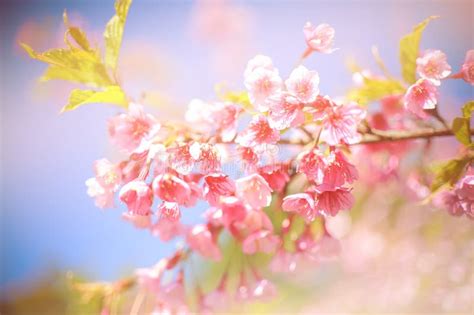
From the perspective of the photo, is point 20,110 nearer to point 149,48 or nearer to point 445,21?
point 149,48

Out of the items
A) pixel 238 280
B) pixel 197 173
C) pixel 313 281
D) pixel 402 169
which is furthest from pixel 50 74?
pixel 313 281

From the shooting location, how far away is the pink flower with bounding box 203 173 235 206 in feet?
1.57

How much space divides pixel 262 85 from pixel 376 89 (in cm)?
24

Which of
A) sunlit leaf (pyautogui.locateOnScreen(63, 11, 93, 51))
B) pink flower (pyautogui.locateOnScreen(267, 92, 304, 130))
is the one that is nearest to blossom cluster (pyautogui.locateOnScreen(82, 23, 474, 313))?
pink flower (pyautogui.locateOnScreen(267, 92, 304, 130))

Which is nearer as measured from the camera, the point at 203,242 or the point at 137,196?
the point at 137,196

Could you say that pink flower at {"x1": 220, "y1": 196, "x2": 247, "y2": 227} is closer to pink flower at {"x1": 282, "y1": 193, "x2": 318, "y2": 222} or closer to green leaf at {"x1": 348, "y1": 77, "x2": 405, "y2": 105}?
pink flower at {"x1": 282, "y1": 193, "x2": 318, "y2": 222}

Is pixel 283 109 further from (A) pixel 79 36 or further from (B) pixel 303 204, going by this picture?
(A) pixel 79 36

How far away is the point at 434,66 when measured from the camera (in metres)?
0.53

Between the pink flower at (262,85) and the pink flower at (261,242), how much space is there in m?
0.17

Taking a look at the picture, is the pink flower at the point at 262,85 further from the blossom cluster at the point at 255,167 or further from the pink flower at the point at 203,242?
the pink flower at the point at 203,242

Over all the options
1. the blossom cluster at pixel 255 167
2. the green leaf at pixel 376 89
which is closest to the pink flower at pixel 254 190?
the blossom cluster at pixel 255 167

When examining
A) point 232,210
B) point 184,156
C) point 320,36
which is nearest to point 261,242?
point 232,210

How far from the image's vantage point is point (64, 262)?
4.02ft

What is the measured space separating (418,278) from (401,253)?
0.10 metres
